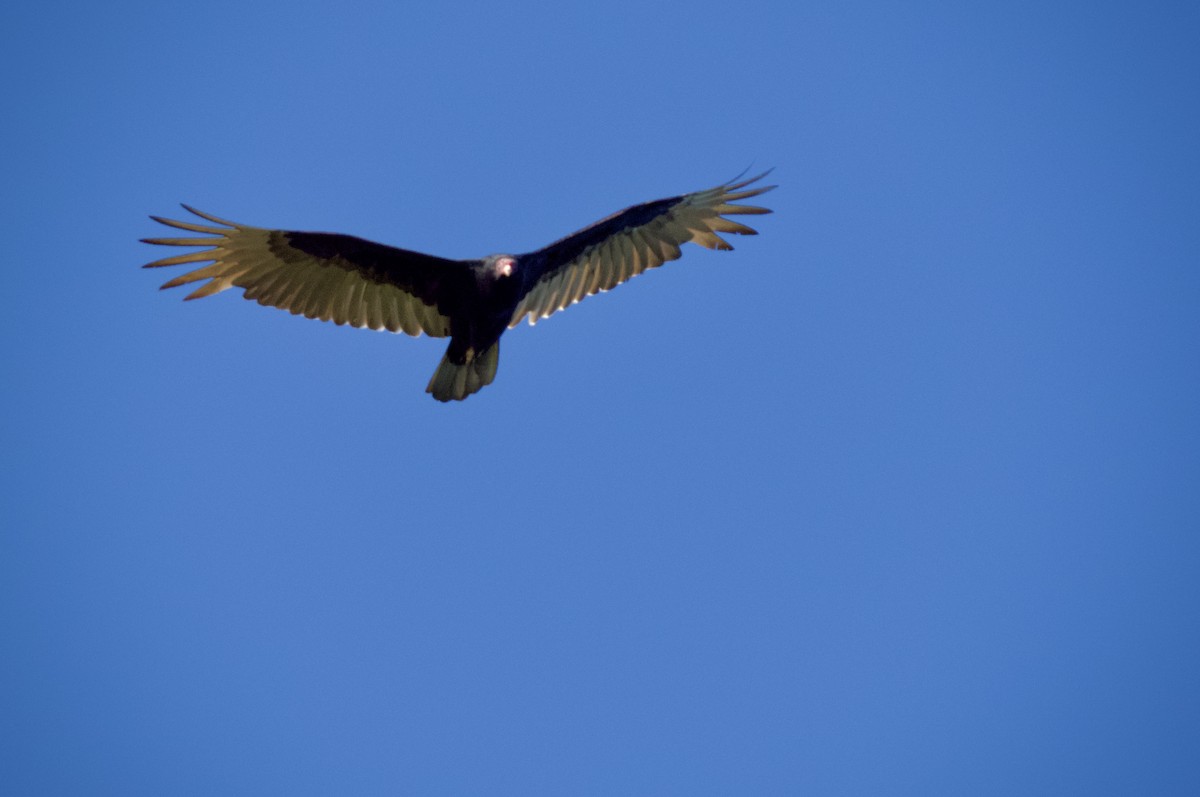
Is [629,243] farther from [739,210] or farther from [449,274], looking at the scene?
[449,274]

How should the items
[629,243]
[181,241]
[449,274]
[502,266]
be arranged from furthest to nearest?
[629,243] → [449,274] → [502,266] → [181,241]

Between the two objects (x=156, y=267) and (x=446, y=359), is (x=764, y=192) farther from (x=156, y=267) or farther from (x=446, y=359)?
(x=156, y=267)

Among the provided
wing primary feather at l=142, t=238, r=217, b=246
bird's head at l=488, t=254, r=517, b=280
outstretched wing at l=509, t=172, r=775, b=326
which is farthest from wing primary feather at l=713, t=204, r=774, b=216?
wing primary feather at l=142, t=238, r=217, b=246

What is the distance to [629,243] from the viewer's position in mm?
7777

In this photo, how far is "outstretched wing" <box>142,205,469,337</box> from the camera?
6.88 m

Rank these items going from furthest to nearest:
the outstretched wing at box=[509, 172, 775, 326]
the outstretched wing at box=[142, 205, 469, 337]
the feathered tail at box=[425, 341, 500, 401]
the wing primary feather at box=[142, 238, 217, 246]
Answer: the outstretched wing at box=[509, 172, 775, 326]
the feathered tail at box=[425, 341, 500, 401]
the outstretched wing at box=[142, 205, 469, 337]
the wing primary feather at box=[142, 238, 217, 246]

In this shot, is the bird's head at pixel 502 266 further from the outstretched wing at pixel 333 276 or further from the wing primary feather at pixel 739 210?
the wing primary feather at pixel 739 210

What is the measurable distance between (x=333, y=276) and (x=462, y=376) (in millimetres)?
1259

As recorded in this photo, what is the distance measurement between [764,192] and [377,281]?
3.19 meters

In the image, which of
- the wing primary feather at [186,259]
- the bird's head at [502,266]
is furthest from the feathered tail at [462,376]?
the wing primary feather at [186,259]

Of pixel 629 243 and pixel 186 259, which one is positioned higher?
pixel 629 243

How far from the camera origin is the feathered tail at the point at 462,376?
7133 mm

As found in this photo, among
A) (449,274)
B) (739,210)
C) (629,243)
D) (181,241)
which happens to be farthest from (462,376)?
(739,210)

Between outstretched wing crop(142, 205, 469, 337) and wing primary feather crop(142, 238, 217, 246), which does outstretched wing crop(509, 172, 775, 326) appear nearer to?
outstretched wing crop(142, 205, 469, 337)
